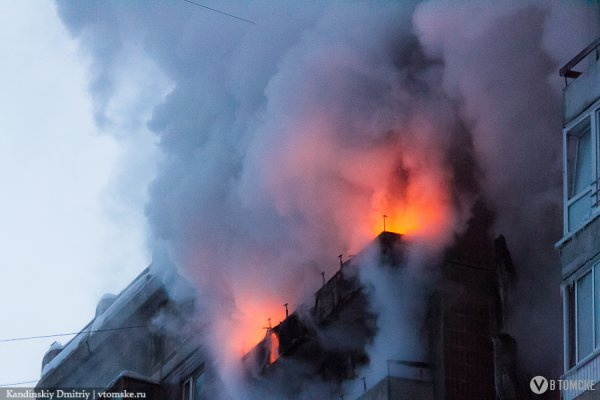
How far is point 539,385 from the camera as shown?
3825 centimetres

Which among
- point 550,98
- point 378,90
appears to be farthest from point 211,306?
point 550,98

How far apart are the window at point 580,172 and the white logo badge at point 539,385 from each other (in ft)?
15.3

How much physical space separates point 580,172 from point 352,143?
9292mm

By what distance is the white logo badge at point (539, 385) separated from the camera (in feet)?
125

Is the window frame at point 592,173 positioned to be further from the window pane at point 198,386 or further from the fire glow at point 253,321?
the window pane at point 198,386

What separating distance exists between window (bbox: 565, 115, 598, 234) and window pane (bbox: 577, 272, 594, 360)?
1182 millimetres

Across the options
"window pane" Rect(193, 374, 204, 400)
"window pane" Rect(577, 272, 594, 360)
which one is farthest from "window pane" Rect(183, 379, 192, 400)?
"window pane" Rect(577, 272, 594, 360)

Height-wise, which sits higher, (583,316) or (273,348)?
(273,348)

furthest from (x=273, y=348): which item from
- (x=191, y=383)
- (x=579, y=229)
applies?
(x=579, y=229)

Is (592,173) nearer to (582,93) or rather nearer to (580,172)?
(580,172)

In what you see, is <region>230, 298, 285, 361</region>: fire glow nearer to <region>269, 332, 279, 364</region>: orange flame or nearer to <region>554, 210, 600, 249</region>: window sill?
<region>269, 332, 279, 364</region>: orange flame

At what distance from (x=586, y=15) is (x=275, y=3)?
9.58 m

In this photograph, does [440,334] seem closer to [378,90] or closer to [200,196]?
[378,90]

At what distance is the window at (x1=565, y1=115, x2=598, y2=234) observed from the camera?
1348 inches
